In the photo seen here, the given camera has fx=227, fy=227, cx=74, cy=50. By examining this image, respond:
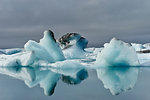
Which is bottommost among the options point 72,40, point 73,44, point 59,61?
point 59,61

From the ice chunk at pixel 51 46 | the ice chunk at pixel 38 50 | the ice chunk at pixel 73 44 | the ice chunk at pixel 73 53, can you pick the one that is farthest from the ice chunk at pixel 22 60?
the ice chunk at pixel 73 44

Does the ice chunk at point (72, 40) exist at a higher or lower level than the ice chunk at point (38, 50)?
higher

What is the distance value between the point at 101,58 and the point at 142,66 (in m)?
2.00

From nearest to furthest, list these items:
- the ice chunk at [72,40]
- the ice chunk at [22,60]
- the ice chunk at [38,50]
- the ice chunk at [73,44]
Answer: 1. the ice chunk at [22,60]
2. the ice chunk at [38,50]
3. the ice chunk at [73,44]
4. the ice chunk at [72,40]

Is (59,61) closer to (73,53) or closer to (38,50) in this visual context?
(38,50)

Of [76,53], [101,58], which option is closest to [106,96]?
[101,58]

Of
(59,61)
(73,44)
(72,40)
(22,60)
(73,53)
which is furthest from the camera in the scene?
(72,40)

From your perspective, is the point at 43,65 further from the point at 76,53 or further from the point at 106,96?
the point at 106,96

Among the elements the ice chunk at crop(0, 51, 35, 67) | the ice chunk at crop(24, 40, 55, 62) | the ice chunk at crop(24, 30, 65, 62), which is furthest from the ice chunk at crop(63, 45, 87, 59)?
the ice chunk at crop(0, 51, 35, 67)

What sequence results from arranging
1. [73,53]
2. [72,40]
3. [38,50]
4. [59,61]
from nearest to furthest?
[38,50] → [59,61] → [73,53] → [72,40]

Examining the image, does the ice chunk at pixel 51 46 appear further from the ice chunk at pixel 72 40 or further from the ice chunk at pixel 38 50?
the ice chunk at pixel 72 40

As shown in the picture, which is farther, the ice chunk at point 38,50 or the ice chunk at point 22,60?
the ice chunk at point 38,50

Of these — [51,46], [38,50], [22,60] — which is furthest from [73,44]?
[22,60]

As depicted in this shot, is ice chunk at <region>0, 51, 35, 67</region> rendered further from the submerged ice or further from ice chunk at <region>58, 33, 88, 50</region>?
ice chunk at <region>58, 33, 88, 50</region>
